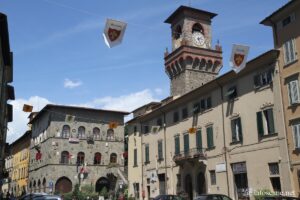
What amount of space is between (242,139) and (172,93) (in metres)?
29.0

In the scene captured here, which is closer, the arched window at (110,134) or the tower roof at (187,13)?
the tower roof at (187,13)

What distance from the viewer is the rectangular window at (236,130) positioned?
29214 mm


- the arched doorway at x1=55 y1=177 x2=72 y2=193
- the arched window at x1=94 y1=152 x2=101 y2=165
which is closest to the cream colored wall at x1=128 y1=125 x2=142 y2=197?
the arched window at x1=94 y1=152 x2=101 y2=165

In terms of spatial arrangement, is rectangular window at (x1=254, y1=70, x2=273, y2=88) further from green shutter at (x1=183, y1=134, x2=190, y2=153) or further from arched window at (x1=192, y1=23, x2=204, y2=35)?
arched window at (x1=192, y1=23, x2=204, y2=35)

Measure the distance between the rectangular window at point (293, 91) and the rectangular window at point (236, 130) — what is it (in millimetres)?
5525

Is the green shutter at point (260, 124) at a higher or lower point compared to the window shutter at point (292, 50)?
lower

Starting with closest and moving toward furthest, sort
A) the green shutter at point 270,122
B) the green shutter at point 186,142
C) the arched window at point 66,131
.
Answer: the green shutter at point 270,122 → the green shutter at point 186,142 → the arched window at point 66,131

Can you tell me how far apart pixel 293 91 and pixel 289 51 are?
8.80 feet

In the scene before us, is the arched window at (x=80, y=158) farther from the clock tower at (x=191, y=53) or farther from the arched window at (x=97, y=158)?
the clock tower at (x=191, y=53)

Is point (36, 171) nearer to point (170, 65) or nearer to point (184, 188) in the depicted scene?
point (170, 65)

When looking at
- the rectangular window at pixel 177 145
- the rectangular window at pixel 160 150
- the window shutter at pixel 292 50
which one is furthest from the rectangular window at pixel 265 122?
the rectangular window at pixel 160 150

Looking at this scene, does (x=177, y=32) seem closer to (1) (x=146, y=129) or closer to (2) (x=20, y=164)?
(1) (x=146, y=129)

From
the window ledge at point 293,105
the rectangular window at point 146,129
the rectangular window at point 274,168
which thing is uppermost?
the rectangular window at point 146,129

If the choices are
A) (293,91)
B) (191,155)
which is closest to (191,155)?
(191,155)
